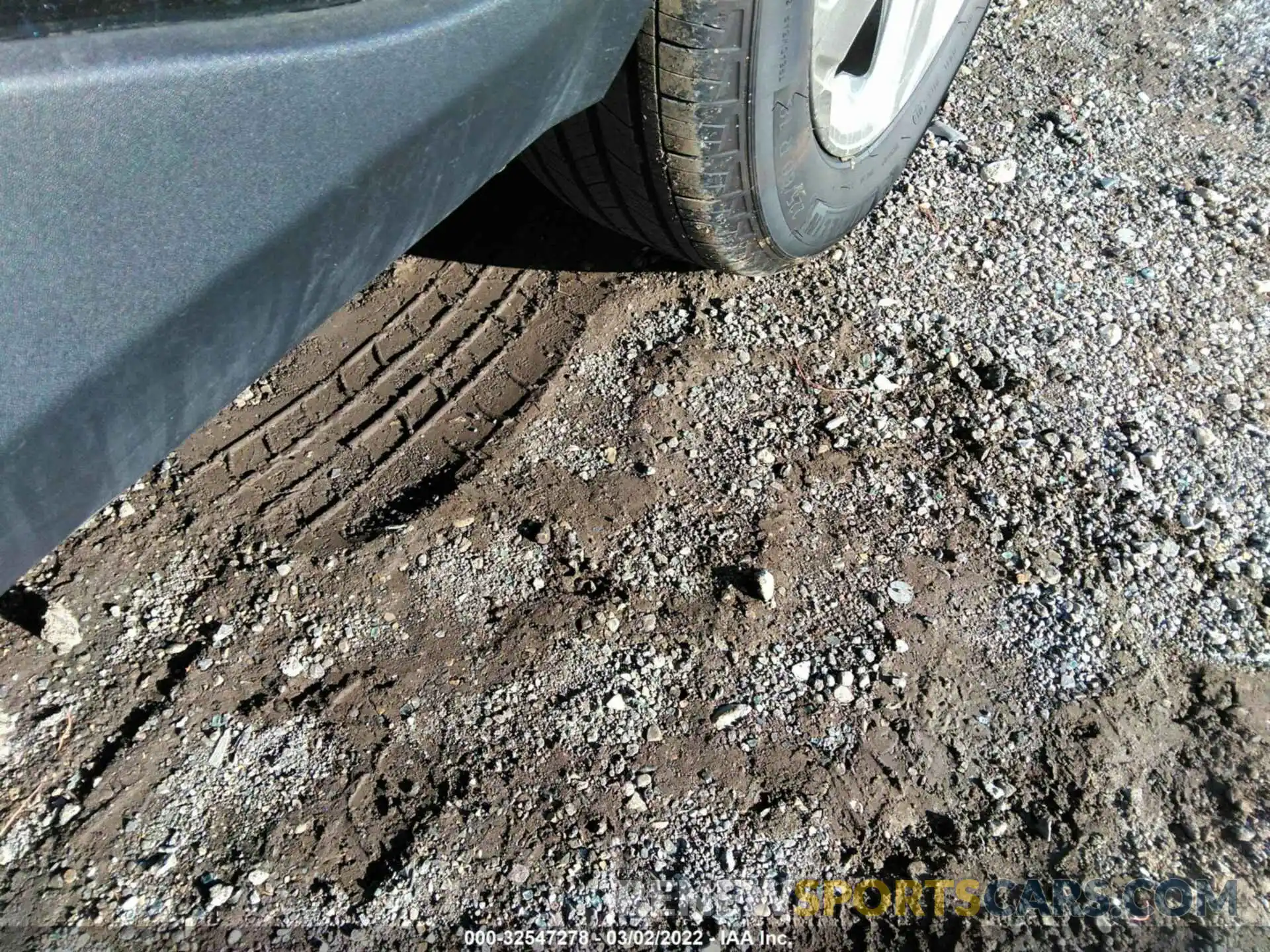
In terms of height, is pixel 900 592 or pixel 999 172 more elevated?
pixel 999 172

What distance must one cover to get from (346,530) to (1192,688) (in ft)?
5.58

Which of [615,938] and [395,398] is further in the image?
[395,398]

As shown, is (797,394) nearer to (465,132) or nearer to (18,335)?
(465,132)

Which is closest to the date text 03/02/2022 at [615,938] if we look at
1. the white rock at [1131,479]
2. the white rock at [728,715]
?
the white rock at [728,715]

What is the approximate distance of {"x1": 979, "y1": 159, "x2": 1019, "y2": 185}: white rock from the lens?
2684 mm

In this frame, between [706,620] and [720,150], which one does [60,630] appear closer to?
[706,620]

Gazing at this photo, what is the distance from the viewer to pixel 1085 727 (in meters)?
1.80

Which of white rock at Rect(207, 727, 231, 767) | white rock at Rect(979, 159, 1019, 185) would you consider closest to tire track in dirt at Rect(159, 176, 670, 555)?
white rock at Rect(207, 727, 231, 767)

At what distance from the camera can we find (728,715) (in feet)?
5.94

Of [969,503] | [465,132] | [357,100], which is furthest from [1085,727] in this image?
[357,100]

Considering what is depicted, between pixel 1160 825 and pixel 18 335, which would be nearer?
pixel 18 335

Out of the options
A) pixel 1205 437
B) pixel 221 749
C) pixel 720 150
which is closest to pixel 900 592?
pixel 1205 437

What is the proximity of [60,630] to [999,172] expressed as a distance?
2.54 m

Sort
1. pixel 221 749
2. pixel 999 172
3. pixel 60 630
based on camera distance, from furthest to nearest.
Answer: pixel 999 172
pixel 60 630
pixel 221 749
